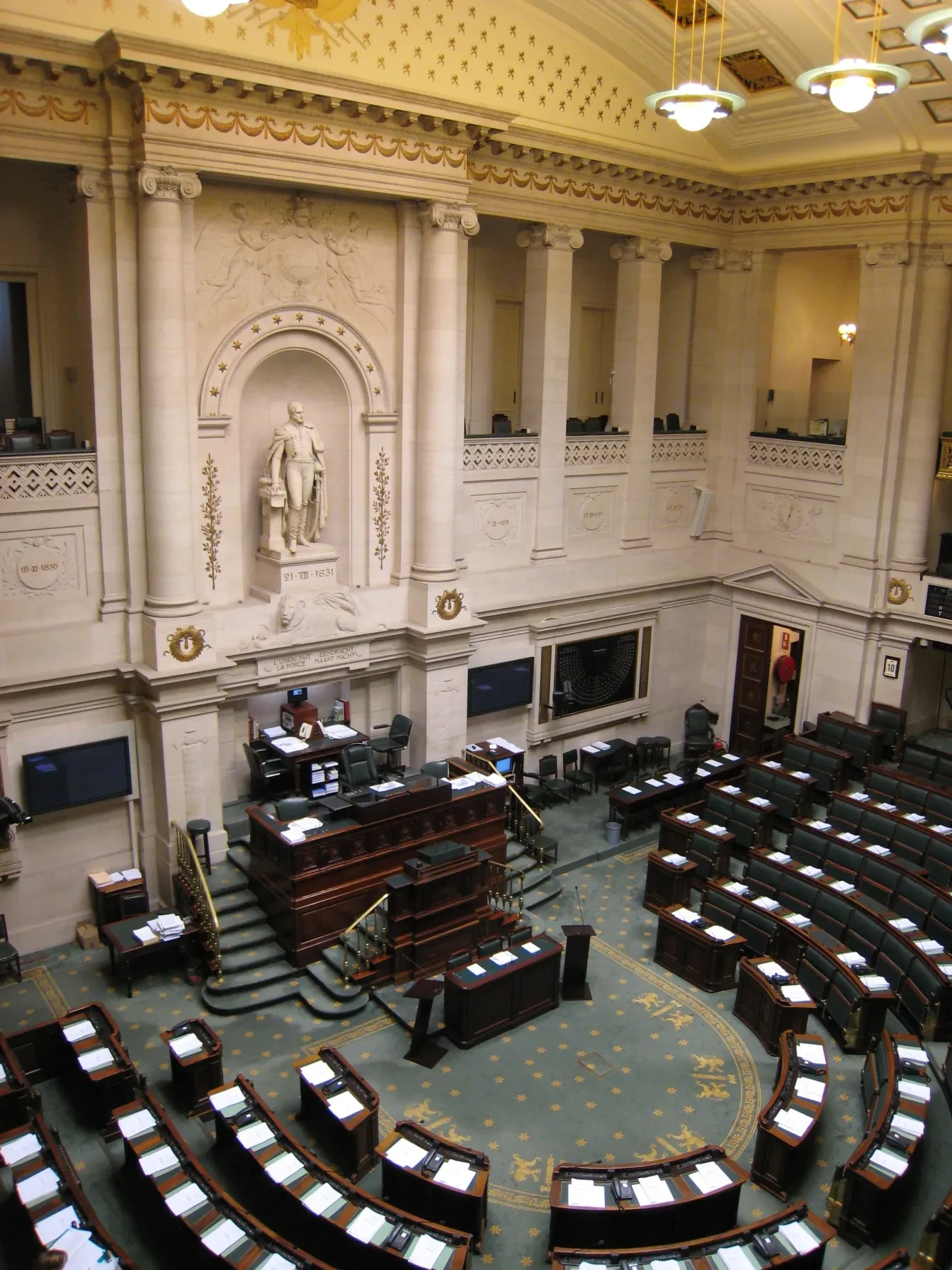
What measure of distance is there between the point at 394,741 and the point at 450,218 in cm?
672

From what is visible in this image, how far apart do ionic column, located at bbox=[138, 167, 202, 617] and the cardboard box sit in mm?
3688

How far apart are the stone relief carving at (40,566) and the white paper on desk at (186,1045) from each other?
5.01 meters

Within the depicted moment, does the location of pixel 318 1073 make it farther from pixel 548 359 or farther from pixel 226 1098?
pixel 548 359

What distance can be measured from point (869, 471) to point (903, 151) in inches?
175

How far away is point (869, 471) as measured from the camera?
16.8m

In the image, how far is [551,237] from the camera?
1573cm

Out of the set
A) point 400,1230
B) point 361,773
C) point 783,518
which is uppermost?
point 783,518

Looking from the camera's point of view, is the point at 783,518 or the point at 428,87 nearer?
the point at 428,87

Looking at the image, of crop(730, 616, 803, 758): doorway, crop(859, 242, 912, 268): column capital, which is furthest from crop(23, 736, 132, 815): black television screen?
crop(859, 242, 912, 268): column capital

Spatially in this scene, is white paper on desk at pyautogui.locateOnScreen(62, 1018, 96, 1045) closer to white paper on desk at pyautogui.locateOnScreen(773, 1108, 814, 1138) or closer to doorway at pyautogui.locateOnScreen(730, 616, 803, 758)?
white paper on desk at pyautogui.locateOnScreen(773, 1108, 814, 1138)

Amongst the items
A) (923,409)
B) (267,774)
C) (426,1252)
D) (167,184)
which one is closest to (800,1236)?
(426,1252)

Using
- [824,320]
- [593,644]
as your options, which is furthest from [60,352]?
[824,320]

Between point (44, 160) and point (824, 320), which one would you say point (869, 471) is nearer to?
point (824, 320)

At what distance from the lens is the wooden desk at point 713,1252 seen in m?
7.62
